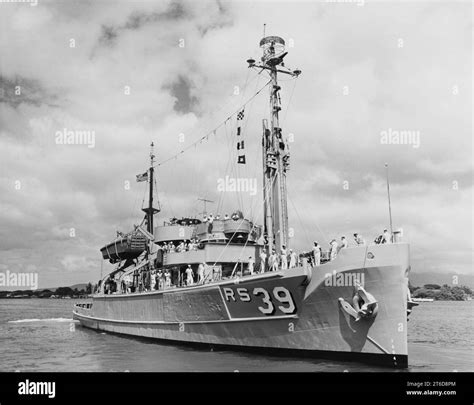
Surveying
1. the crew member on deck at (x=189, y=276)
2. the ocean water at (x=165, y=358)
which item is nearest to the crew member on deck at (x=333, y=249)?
the ocean water at (x=165, y=358)

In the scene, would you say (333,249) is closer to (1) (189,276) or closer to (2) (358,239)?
(2) (358,239)

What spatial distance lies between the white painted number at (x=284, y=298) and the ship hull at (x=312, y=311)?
0.11 feet

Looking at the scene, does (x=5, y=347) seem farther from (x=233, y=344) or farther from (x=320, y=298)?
(x=320, y=298)

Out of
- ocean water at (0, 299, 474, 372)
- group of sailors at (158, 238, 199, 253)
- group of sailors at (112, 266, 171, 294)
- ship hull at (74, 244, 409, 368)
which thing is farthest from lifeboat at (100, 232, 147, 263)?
ship hull at (74, 244, 409, 368)

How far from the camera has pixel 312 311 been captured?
14.9 m

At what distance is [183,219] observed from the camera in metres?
25.0

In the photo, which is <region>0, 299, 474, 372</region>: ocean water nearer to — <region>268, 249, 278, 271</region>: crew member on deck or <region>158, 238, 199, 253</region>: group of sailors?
<region>268, 249, 278, 271</region>: crew member on deck

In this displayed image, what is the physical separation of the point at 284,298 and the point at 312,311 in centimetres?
102

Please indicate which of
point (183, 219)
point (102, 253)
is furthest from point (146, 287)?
point (102, 253)

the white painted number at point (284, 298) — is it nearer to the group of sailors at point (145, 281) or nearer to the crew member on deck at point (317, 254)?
the crew member on deck at point (317, 254)

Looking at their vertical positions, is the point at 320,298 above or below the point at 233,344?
above

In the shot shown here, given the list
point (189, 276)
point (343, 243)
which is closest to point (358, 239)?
point (343, 243)
